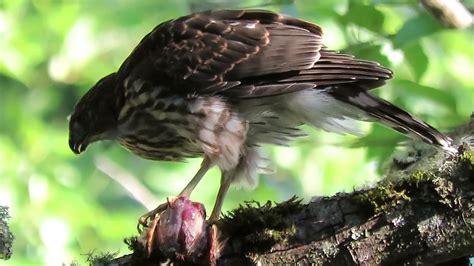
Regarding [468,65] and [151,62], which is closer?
[151,62]

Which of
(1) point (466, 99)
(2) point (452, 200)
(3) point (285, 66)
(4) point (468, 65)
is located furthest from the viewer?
(4) point (468, 65)

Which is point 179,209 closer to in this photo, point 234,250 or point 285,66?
point 234,250

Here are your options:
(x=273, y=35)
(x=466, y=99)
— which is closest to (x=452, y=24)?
(x=273, y=35)

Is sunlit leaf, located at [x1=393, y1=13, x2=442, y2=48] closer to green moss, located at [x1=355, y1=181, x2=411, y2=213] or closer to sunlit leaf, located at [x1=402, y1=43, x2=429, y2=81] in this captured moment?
sunlit leaf, located at [x1=402, y1=43, x2=429, y2=81]

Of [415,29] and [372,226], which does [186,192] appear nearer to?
[372,226]

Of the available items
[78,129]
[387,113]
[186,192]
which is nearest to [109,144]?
[78,129]

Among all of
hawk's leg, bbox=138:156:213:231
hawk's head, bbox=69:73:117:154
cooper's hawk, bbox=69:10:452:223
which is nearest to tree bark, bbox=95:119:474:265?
hawk's leg, bbox=138:156:213:231
